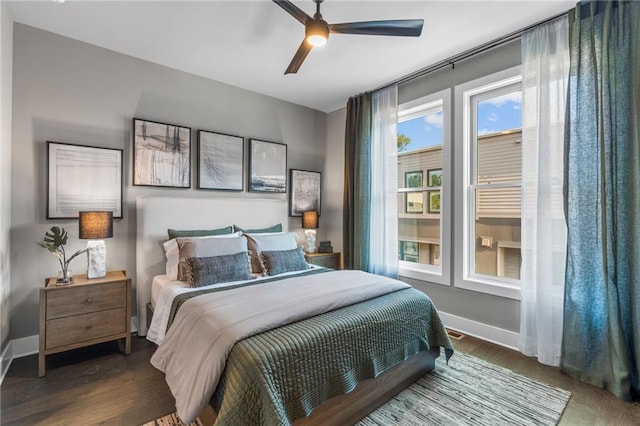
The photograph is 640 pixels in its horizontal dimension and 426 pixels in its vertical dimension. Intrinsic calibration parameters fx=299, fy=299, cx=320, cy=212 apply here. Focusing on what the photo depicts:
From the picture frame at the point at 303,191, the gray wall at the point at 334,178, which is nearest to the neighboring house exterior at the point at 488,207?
the gray wall at the point at 334,178

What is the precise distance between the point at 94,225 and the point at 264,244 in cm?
145

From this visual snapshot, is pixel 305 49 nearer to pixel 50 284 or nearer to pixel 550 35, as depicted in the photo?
pixel 550 35

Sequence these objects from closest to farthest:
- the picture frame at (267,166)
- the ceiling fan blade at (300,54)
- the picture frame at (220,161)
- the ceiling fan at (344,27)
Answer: the ceiling fan at (344,27) → the ceiling fan blade at (300,54) → the picture frame at (220,161) → the picture frame at (267,166)

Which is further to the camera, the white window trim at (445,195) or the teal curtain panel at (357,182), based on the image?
the teal curtain panel at (357,182)

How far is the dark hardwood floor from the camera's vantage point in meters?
1.83

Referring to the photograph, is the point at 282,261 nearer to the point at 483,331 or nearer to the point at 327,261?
the point at 327,261

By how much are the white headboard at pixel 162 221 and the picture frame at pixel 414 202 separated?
2.00m

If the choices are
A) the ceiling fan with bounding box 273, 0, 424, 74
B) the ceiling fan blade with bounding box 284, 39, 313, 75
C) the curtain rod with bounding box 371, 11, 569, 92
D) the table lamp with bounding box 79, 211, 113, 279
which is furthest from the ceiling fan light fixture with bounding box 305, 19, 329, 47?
the table lamp with bounding box 79, 211, 113, 279

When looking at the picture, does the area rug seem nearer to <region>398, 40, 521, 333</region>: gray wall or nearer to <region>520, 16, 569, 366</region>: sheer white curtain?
<region>520, 16, 569, 366</region>: sheer white curtain

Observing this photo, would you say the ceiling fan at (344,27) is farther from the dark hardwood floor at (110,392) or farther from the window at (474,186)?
the dark hardwood floor at (110,392)

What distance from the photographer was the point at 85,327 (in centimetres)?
242

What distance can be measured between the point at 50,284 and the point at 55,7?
2199 mm

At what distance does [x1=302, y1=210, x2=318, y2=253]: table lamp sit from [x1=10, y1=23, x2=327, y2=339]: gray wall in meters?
1.14

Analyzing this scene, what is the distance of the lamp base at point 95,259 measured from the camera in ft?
8.45
